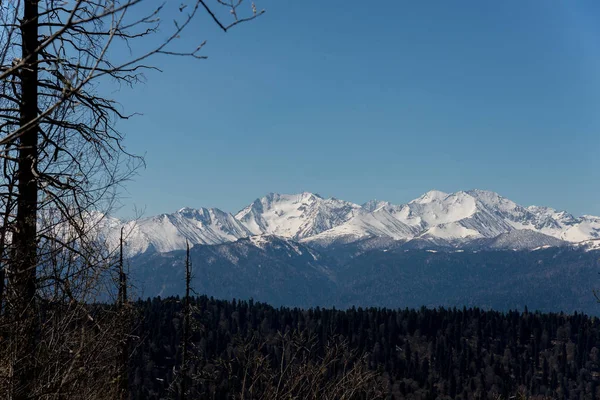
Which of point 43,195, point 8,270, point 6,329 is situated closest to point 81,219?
point 43,195

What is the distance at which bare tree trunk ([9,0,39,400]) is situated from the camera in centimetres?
905

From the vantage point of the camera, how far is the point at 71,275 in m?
9.91

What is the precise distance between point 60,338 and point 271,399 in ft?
13.5

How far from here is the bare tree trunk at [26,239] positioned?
9055mm

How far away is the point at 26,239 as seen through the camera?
9422 millimetres

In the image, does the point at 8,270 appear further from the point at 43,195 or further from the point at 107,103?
the point at 107,103

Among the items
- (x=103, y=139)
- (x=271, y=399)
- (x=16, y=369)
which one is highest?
(x=103, y=139)

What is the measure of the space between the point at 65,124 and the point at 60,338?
3.27 meters

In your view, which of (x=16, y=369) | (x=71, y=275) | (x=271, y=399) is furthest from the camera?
(x=271, y=399)

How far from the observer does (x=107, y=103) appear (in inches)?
435

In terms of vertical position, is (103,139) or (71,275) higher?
(103,139)

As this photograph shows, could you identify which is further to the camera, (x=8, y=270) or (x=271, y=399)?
(x=271, y=399)

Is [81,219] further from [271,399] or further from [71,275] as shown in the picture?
[271,399]

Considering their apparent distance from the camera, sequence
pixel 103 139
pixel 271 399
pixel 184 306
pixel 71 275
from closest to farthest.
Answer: pixel 71 275 → pixel 103 139 → pixel 271 399 → pixel 184 306
